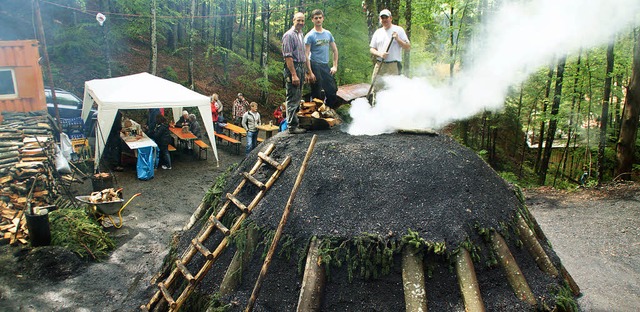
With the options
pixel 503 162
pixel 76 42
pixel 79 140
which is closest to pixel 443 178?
pixel 79 140

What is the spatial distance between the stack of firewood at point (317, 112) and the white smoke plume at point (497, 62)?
0.41 metres

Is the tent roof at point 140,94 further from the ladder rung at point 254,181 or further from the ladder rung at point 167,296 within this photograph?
the ladder rung at point 167,296

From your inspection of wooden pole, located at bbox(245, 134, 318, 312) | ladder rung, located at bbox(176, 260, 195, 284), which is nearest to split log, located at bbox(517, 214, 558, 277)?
wooden pole, located at bbox(245, 134, 318, 312)

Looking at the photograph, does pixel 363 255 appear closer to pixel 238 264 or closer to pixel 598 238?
pixel 238 264

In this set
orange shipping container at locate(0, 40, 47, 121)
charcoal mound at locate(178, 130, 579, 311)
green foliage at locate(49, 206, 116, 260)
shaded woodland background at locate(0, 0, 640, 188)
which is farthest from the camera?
shaded woodland background at locate(0, 0, 640, 188)

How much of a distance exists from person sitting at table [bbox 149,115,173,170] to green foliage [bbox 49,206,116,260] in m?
5.46

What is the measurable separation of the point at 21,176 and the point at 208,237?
6.45 m

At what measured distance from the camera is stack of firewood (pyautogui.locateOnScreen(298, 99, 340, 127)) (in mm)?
6586

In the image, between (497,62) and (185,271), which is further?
(497,62)

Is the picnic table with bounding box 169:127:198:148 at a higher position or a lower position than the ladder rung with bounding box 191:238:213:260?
lower

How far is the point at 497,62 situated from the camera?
7734 millimetres

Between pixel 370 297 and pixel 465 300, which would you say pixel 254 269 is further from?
pixel 465 300

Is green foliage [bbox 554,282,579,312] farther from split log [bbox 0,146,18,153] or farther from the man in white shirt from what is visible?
split log [bbox 0,146,18,153]

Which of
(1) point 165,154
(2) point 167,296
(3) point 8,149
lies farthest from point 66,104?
(2) point 167,296
